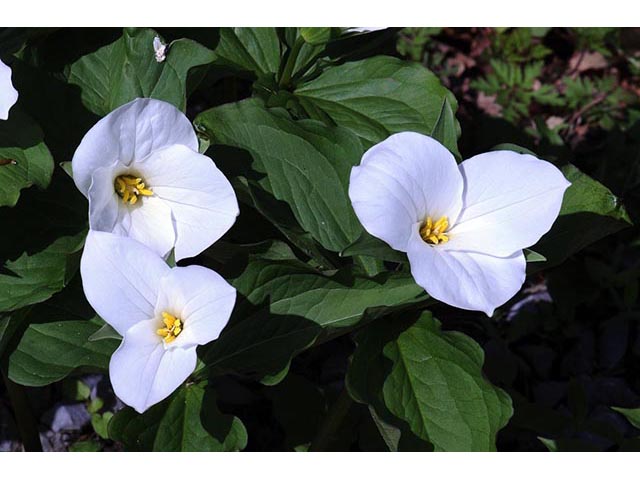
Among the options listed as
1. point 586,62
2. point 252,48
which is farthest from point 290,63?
point 586,62

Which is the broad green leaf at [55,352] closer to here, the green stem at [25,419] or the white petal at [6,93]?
the green stem at [25,419]

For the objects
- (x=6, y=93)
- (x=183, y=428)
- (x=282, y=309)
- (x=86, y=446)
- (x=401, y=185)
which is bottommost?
(x=86, y=446)

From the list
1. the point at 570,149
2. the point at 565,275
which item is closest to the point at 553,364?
the point at 565,275

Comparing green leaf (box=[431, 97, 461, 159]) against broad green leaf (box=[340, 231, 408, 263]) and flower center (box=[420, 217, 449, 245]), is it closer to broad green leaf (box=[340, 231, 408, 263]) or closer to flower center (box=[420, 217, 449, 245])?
flower center (box=[420, 217, 449, 245])

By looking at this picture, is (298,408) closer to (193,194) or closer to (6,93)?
(193,194)

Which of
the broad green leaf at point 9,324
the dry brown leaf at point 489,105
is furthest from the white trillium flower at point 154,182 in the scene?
the dry brown leaf at point 489,105

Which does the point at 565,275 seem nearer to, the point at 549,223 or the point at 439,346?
the point at 439,346
